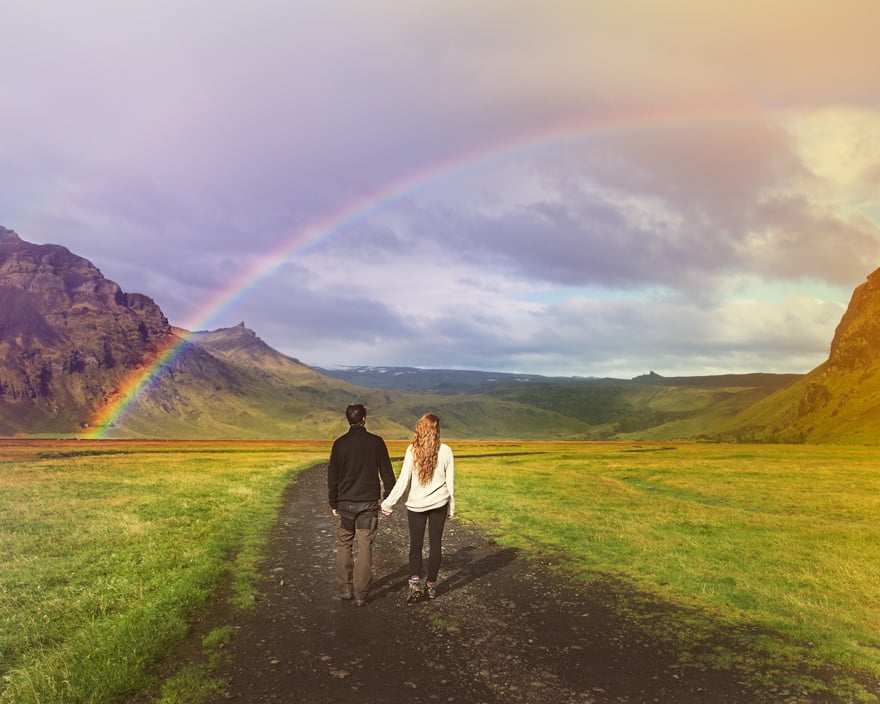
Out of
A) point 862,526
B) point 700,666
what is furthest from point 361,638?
point 862,526

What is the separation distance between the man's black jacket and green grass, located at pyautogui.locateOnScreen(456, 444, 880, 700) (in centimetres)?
583

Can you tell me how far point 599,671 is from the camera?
351 inches

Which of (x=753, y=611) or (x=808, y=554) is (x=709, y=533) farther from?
(x=753, y=611)

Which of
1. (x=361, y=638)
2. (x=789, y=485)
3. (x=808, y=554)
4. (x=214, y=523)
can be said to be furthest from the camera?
(x=789, y=485)

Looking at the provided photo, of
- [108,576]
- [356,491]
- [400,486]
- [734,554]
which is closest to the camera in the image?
[356,491]

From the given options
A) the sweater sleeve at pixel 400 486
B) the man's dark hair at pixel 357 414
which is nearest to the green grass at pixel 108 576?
the sweater sleeve at pixel 400 486

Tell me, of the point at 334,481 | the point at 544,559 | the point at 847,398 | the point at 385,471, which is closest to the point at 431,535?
the point at 385,471

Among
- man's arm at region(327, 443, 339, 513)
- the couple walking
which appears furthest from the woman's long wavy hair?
man's arm at region(327, 443, 339, 513)

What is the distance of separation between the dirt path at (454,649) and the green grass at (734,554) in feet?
3.44

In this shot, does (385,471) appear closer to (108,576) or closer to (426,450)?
(426,450)

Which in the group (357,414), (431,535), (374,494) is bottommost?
(431,535)

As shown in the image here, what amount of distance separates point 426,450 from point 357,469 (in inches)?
59.1

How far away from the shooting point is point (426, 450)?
12586mm

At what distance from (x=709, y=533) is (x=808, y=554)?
12.6 feet
